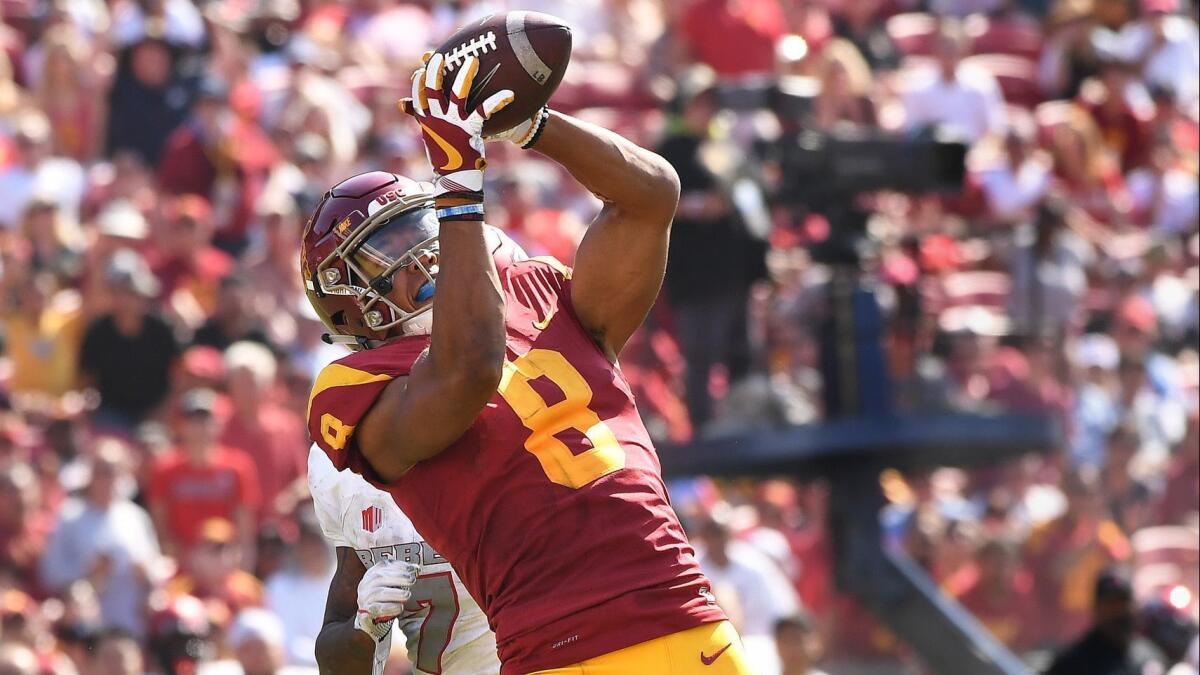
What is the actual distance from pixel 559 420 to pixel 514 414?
8cm

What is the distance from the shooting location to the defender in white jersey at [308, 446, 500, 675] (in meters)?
4.14

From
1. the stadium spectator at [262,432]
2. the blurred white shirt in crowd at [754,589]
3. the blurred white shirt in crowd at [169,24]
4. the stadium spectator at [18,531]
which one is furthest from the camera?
the blurred white shirt in crowd at [169,24]

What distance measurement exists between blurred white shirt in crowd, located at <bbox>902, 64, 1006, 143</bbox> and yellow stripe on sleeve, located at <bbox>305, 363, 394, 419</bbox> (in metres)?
9.47

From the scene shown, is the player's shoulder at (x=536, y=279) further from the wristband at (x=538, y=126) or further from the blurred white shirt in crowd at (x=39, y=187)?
the blurred white shirt in crowd at (x=39, y=187)

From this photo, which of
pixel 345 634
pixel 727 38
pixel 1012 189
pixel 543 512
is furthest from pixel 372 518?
pixel 1012 189

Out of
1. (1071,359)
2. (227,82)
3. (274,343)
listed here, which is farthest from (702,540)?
(227,82)

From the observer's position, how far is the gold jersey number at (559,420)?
11.0 ft

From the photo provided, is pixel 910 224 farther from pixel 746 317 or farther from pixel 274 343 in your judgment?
pixel 274 343

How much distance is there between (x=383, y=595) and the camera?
372cm

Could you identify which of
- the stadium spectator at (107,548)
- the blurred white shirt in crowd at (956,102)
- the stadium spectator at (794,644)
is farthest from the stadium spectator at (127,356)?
the blurred white shirt in crowd at (956,102)

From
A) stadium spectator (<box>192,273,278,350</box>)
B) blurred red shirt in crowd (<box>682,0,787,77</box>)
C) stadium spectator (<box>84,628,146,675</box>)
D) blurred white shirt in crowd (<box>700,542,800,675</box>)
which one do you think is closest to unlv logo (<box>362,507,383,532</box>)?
stadium spectator (<box>84,628,146,675</box>)

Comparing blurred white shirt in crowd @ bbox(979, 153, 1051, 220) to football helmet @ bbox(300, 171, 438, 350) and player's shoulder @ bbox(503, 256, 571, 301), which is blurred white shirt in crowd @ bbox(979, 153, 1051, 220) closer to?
player's shoulder @ bbox(503, 256, 571, 301)

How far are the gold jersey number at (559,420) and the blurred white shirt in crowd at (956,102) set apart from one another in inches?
368

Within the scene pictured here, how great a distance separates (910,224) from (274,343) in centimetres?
440
